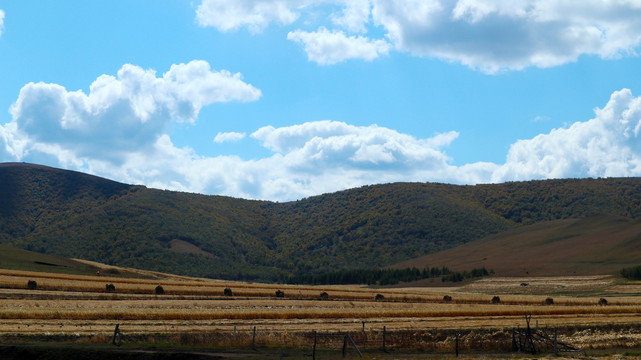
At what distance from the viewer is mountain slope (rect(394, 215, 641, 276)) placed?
126625 mm

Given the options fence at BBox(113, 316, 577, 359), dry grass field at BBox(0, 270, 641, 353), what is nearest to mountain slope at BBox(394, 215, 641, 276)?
dry grass field at BBox(0, 270, 641, 353)

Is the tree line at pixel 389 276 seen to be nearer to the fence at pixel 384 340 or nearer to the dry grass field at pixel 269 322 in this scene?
the dry grass field at pixel 269 322

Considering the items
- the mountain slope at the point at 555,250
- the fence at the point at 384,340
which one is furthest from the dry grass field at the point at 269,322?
the mountain slope at the point at 555,250

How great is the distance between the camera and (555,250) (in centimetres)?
14675

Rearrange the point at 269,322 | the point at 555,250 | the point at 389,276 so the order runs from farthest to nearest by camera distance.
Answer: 1. the point at 555,250
2. the point at 389,276
3. the point at 269,322

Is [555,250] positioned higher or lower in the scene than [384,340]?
higher

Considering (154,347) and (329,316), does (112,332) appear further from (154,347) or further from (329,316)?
(329,316)

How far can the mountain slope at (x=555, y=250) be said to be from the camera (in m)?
127

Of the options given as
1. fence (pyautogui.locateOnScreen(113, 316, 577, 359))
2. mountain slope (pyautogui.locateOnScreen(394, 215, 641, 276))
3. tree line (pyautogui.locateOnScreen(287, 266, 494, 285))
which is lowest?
fence (pyautogui.locateOnScreen(113, 316, 577, 359))

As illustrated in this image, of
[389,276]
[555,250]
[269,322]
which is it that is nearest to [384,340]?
[269,322]

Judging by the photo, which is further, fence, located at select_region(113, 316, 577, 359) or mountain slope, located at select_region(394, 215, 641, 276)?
mountain slope, located at select_region(394, 215, 641, 276)

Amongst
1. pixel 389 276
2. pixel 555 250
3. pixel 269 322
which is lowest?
pixel 269 322

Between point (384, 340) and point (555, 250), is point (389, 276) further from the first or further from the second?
point (384, 340)

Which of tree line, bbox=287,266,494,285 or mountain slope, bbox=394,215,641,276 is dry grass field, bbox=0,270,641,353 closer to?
mountain slope, bbox=394,215,641,276
